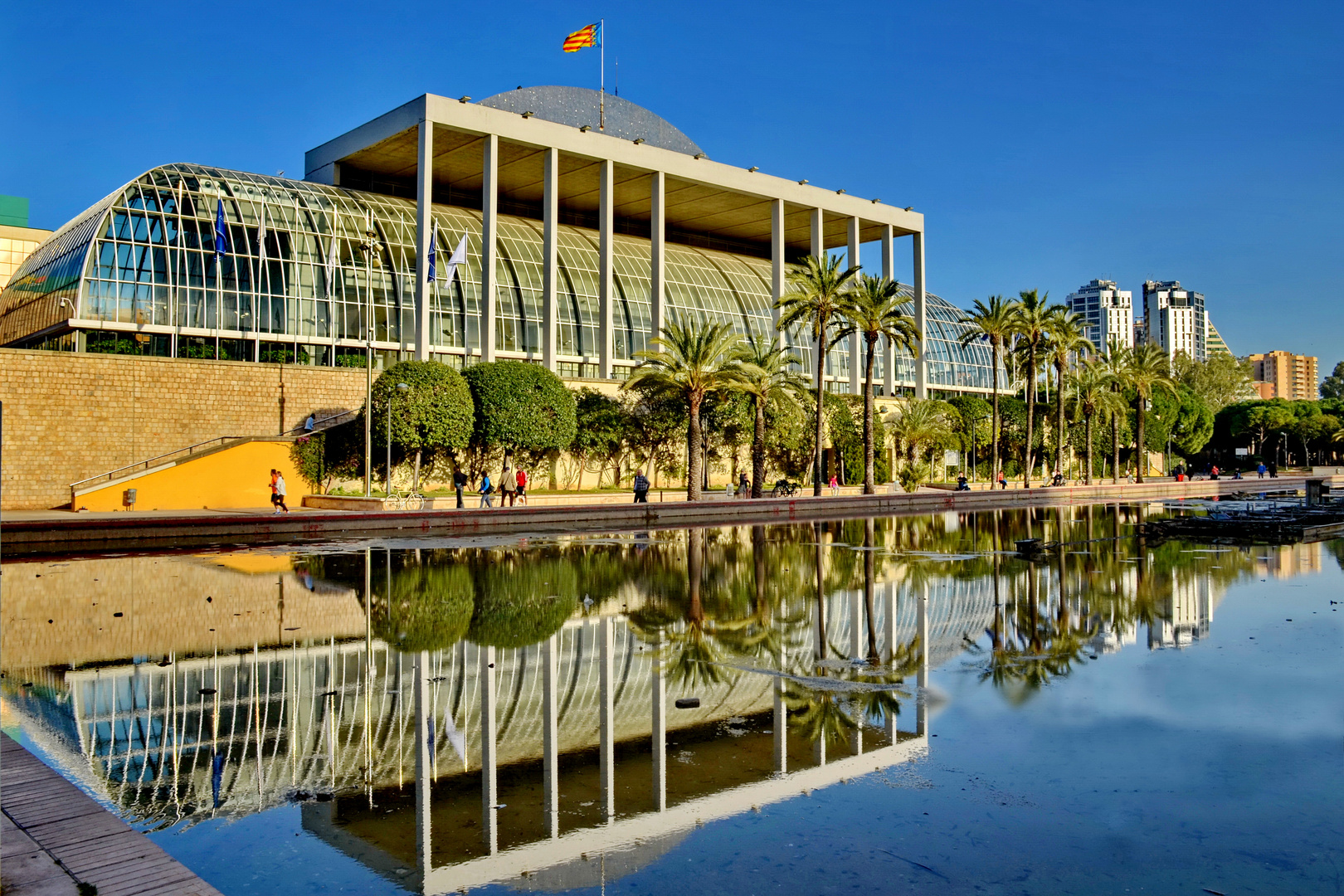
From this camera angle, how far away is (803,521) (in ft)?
116

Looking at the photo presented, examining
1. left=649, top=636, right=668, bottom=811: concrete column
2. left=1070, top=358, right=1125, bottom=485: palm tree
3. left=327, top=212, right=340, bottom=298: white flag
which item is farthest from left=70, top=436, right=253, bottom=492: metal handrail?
left=1070, top=358, right=1125, bottom=485: palm tree

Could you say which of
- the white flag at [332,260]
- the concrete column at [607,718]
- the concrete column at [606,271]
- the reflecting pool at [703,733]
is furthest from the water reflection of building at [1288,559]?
the white flag at [332,260]

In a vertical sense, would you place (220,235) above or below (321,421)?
above

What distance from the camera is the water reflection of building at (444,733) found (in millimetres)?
5973

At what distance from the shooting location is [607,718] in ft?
27.1

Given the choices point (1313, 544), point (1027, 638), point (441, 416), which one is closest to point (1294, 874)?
point (1027, 638)

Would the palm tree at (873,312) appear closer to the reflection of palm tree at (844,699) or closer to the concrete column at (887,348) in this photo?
the concrete column at (887,348)

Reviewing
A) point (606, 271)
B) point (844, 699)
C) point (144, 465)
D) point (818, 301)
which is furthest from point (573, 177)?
point (844, 699)

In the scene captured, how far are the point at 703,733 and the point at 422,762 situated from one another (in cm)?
218

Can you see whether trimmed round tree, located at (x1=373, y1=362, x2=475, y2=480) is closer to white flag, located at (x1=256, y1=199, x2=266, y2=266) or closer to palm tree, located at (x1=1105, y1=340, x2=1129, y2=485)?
white flag, located at (x1=256, y1=199, x2=266, y2=266)

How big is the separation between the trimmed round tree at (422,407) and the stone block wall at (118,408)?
4.13m

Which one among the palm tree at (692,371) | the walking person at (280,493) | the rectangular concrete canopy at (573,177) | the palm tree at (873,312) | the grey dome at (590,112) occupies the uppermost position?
the grey dome at (590,112)

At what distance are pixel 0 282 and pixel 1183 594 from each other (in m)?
95.0

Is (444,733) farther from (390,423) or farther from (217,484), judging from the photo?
(217,484)
